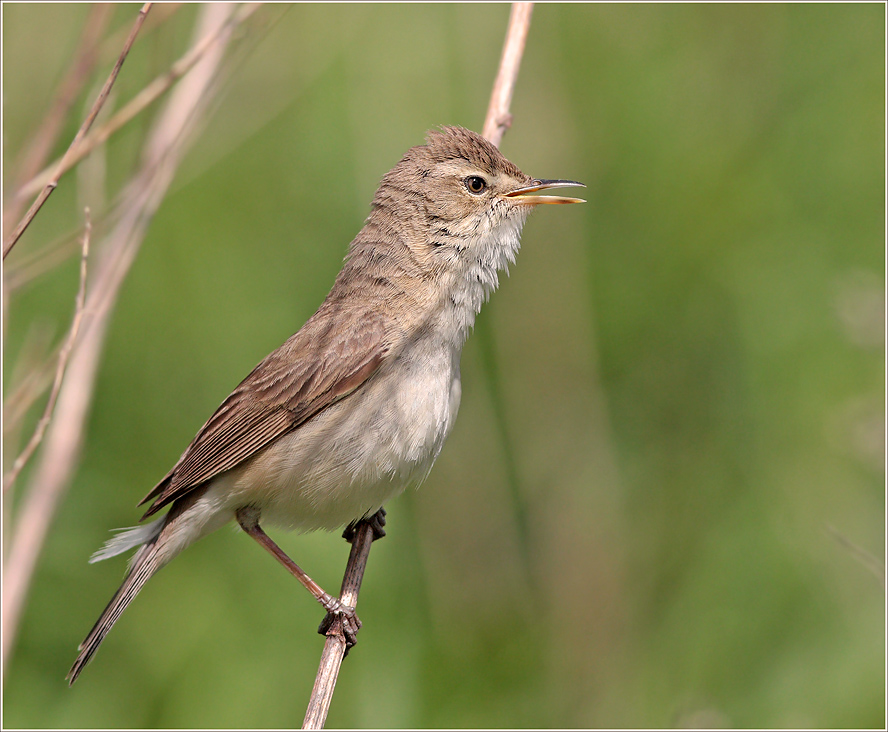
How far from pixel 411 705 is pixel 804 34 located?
191 inches

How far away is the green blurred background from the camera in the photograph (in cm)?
454

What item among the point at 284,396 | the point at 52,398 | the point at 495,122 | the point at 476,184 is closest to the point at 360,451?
the point at 284,396

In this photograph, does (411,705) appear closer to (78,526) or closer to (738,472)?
(78,526)

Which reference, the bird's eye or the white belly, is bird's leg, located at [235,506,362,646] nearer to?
the white belly

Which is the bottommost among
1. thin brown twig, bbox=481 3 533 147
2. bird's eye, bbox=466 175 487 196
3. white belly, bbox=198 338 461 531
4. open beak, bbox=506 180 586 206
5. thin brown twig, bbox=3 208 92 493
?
white belly, bbox=198 338 461 531

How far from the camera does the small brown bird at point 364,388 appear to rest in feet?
12.9

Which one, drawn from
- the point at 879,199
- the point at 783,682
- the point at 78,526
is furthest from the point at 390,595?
the point at 879,199

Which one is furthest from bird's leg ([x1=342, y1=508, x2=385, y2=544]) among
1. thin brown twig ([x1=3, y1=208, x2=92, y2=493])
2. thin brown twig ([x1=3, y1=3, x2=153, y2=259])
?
thin brown twig ([x1=3, y1=3, x2=153, y2=259])

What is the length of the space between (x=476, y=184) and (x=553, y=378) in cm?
179

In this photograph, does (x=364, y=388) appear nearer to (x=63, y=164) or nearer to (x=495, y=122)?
(x=495, y=122)

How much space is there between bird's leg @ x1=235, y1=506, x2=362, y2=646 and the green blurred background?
1.45 ft

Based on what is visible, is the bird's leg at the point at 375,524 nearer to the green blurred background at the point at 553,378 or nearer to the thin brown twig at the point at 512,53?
the green blurred background at the point at 553,378

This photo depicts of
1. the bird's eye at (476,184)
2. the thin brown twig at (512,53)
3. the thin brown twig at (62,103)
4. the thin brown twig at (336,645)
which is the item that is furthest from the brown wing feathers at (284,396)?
the thin brown twig at (62,103)

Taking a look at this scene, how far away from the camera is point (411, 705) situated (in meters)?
4.36
